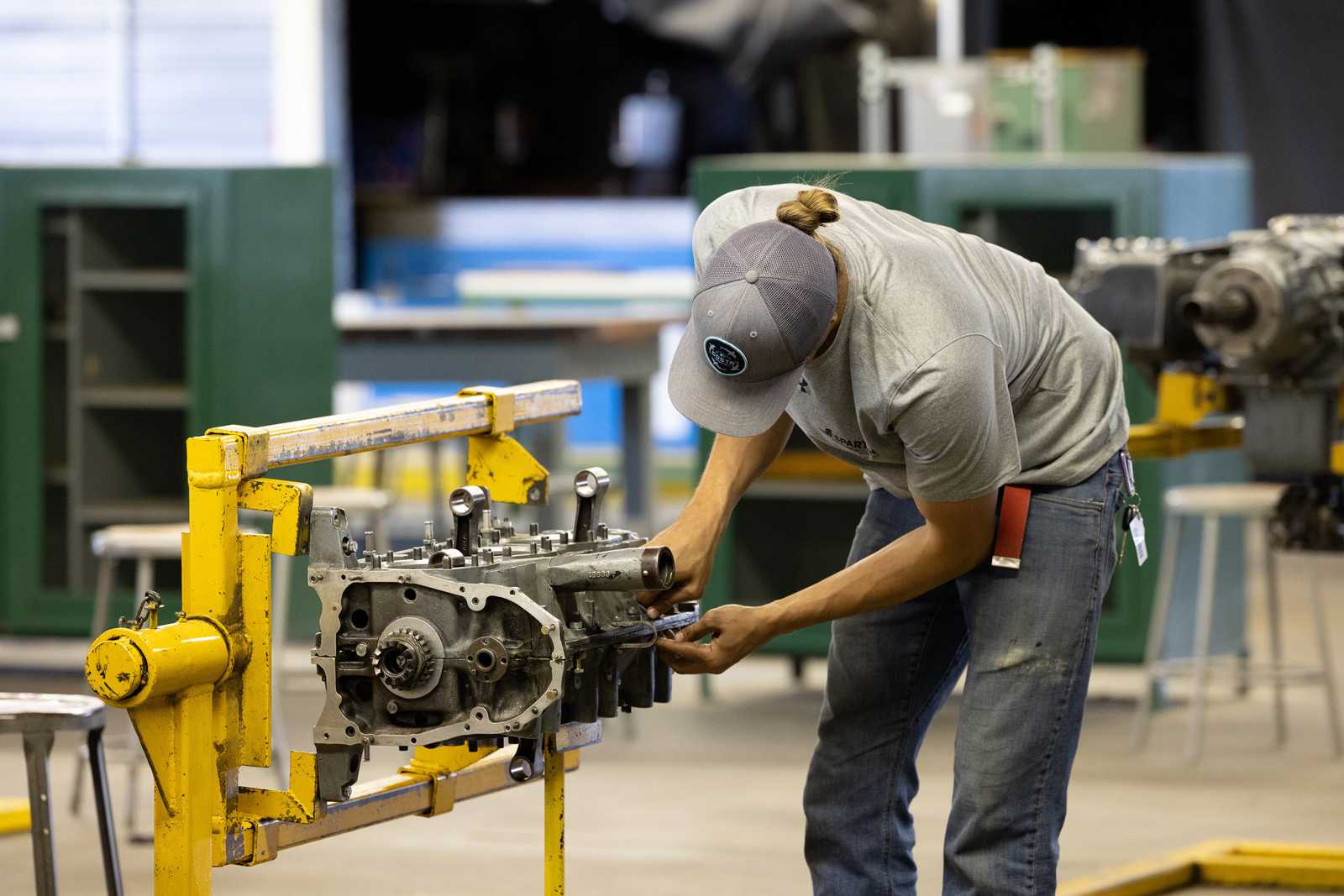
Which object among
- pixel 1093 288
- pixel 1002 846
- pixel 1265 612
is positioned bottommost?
pixel 1265 612

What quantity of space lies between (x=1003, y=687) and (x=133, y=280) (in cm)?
406

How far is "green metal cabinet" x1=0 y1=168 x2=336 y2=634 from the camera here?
600 centimetres

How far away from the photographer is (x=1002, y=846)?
271 centimetres

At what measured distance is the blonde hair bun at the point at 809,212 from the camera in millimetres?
2521

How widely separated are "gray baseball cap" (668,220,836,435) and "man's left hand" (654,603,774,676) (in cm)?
30

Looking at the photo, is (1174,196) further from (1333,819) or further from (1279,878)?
(1279,878)

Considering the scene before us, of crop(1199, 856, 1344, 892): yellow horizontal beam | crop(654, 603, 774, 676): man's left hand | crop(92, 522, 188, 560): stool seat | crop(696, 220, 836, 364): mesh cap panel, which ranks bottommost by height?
crop(1199, 856, 1344, 892): yellow horizontal beam

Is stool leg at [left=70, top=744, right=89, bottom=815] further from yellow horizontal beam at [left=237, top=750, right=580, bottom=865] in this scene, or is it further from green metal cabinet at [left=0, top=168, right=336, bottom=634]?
yellow horizontal beam at [left=237, top=750, right=580, bottom=865]

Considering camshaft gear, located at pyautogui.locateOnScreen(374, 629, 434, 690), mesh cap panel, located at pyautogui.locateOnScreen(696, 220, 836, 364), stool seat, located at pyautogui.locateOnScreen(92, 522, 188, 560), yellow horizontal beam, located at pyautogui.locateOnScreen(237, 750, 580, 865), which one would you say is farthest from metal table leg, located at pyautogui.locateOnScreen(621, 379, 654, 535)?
mesh cap panel, located at pyautogui.locateOnScreen(696, 220, 836, 364)

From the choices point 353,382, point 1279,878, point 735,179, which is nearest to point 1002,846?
point 1279,878

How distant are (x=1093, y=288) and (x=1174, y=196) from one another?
1.58m

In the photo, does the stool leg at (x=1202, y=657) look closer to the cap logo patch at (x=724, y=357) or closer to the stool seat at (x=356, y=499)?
the stool seat at (x=356, y=499)

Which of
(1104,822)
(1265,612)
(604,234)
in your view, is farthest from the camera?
(604,234)

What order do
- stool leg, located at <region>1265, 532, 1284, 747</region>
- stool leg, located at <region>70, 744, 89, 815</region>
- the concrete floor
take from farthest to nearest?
stool leg, located at <region>1265, 532, 1284, 747</region> → stool leg, located at <region>70, 744, 89, 815</region> → the concrete floor
